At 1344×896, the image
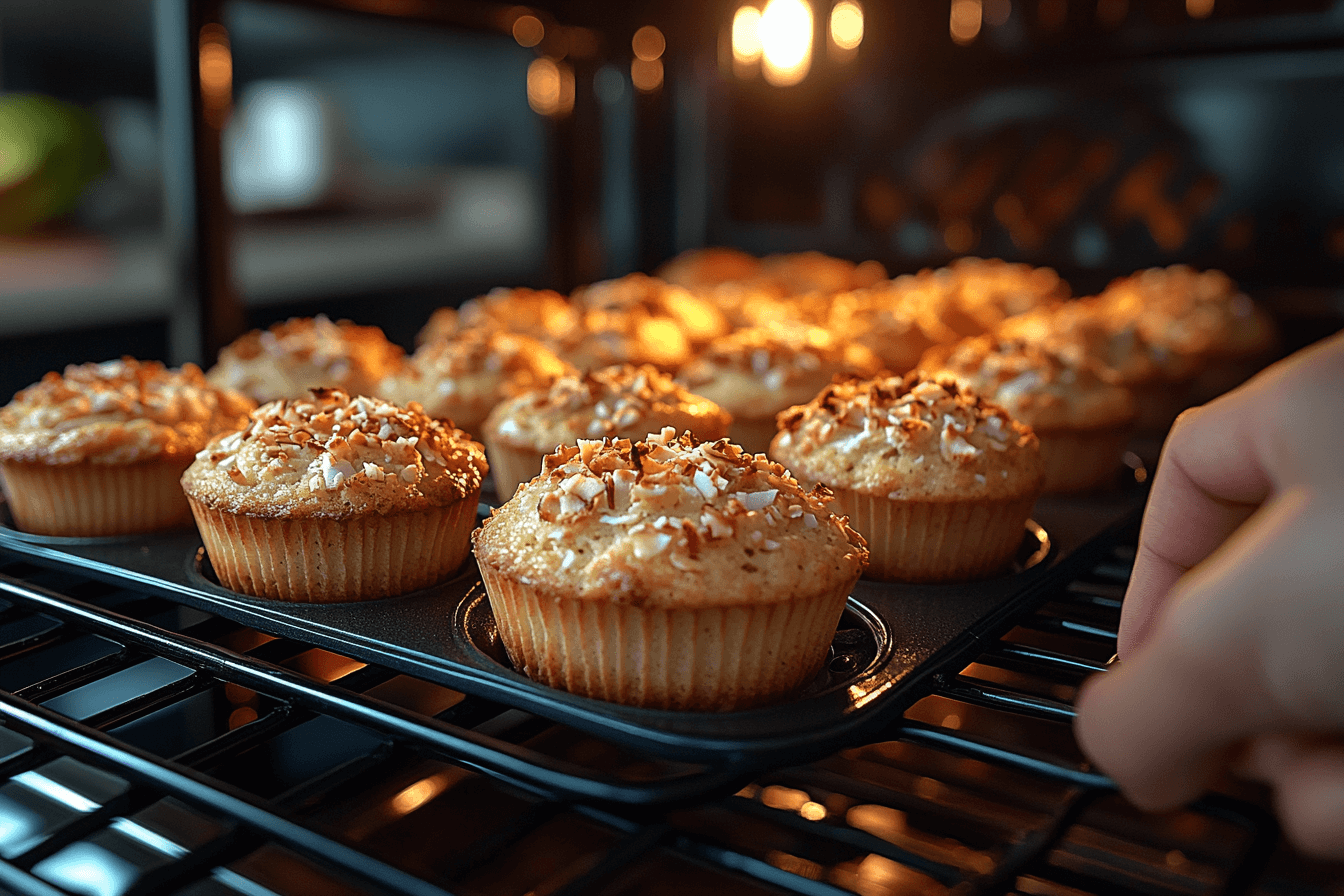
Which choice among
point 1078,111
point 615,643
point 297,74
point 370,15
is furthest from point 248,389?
point 1078,111

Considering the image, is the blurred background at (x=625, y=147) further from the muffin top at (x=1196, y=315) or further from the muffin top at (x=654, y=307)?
the muffin top at (x=654, y=307)

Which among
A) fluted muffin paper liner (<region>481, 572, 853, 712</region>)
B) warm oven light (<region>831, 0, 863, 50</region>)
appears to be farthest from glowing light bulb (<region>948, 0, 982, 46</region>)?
fluted muffin paper liner (<region>481, 572, 853, 712</region>)

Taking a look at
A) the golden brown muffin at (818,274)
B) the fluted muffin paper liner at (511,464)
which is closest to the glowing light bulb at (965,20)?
the golden brown muffin at (818,274)

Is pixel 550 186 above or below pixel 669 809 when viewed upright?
above

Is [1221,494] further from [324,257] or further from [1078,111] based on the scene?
[324,257]

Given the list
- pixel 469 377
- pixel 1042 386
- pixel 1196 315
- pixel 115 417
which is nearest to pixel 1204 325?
pixel 1196 315

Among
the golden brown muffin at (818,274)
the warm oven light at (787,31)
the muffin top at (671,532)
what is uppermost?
the warm oven light at (787,31)
